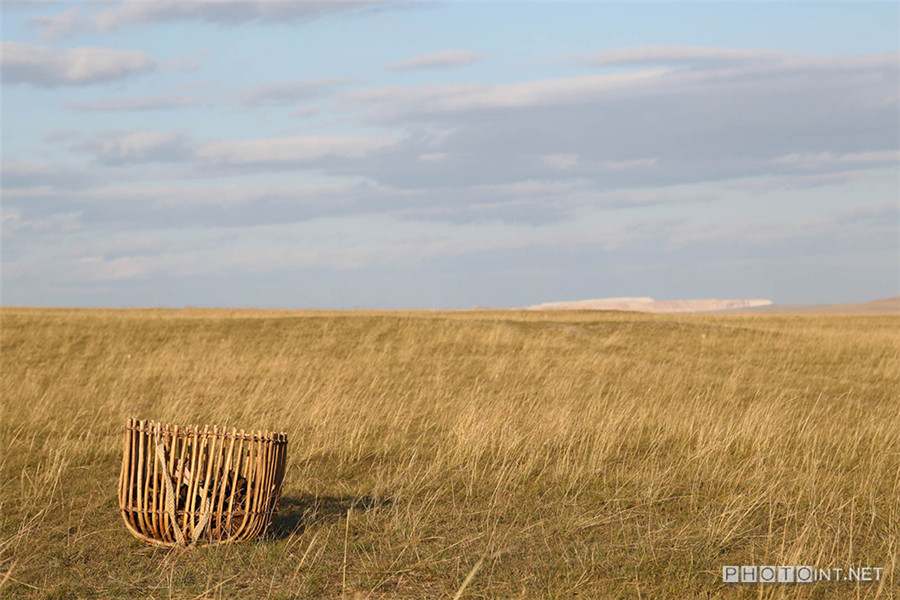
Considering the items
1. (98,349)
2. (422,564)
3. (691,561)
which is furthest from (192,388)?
(691,561)

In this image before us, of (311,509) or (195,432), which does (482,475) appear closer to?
(311,509)

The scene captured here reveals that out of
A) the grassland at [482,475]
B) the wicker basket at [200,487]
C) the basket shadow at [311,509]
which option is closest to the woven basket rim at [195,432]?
the wicker basket at [200,487]

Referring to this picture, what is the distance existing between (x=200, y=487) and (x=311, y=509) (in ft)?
5.07

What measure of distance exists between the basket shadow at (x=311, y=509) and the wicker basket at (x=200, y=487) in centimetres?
42

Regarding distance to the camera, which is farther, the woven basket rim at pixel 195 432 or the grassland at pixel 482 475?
the woven basket rim at pixel 195 432

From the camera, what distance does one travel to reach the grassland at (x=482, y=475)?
6559 mm

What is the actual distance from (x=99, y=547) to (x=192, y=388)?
29.4 ft

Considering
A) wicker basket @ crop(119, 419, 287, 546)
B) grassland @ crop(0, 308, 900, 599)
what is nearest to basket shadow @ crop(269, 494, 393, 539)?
grassland @ crop(0, 308, 900, 599)

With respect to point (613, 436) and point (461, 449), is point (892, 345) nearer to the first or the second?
point (613, 436)

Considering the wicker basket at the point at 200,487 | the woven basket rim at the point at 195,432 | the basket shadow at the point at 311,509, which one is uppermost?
the woven basket rim at the point at 195,432

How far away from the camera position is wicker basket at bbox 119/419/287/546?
22.9 feet

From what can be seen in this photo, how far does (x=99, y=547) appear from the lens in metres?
7.46

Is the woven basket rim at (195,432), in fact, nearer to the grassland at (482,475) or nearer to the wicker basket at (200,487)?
the wicker basket at (200,487)

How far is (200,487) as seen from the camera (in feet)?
23.6
